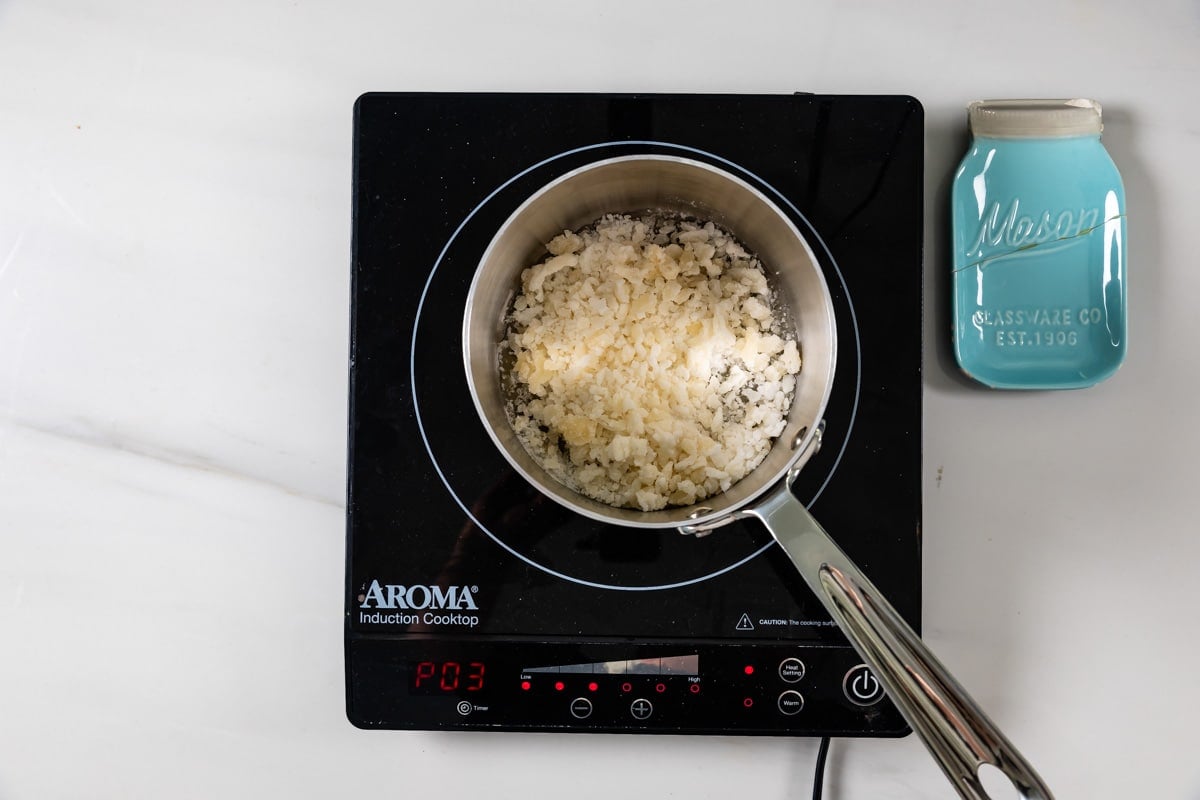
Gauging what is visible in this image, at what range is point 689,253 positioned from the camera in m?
0.56

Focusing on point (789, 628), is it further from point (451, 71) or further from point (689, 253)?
point (451, 71)

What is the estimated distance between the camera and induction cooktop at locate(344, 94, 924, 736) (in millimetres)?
542

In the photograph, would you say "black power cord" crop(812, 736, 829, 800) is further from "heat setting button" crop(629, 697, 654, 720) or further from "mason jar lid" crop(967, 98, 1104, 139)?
"mason jar lid" crop(967, 98, 1104, 139)

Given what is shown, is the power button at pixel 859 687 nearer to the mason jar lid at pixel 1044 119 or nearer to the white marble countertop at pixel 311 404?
the white marble countertop at pixel 311 404

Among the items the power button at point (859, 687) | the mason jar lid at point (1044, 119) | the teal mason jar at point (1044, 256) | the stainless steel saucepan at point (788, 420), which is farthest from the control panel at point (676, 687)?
the mason jar lid at point (1044, 119)

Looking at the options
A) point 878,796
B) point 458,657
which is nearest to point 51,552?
point 458,657

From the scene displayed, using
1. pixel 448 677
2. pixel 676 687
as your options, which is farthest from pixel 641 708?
pixel 448 677

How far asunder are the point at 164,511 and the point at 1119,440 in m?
0.71

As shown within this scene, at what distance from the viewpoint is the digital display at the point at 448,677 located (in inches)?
21.5

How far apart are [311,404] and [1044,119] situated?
0.56 metres

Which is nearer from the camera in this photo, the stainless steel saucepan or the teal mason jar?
the stainless steel saucepan

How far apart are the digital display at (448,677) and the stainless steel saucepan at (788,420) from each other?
0.46ft

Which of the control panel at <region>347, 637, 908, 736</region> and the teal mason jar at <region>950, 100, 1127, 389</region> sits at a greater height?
the teal mason jar at <region>950, 100, 1127, 389</region>

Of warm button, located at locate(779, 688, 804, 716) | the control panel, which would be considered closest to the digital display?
the control panel
